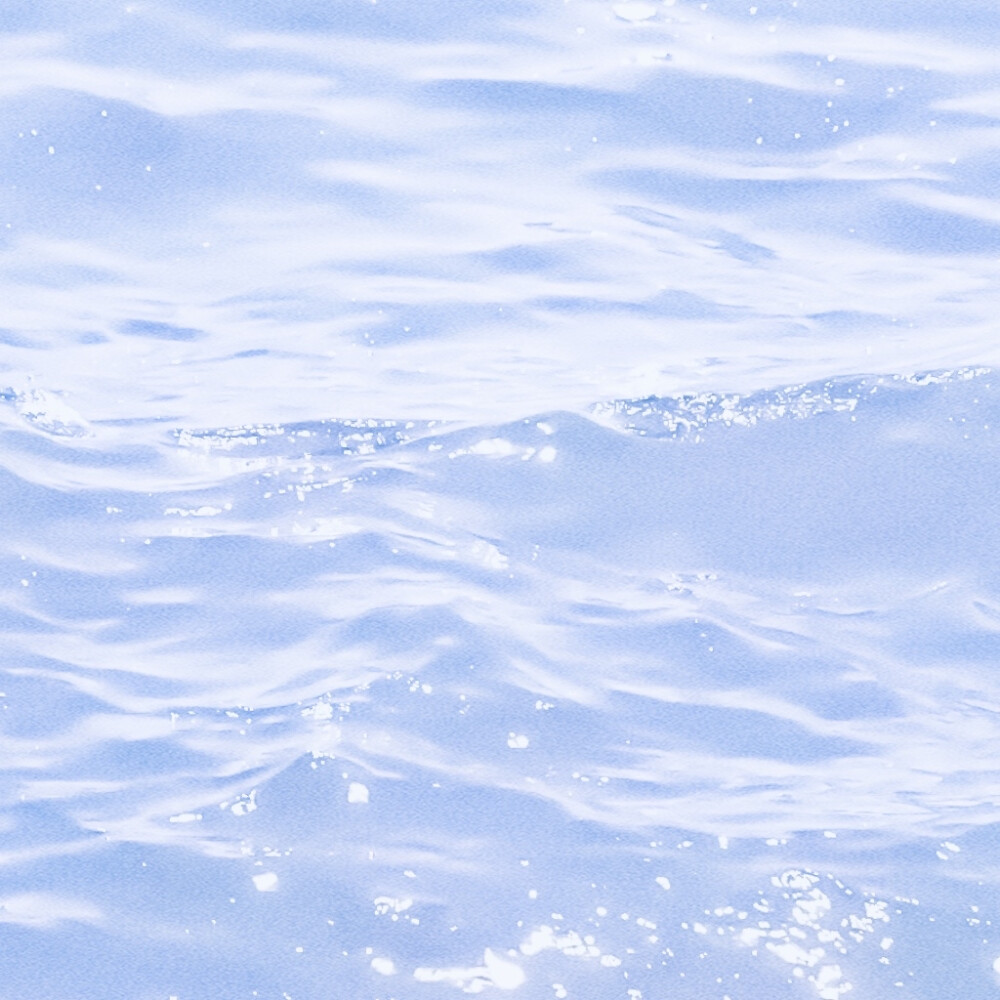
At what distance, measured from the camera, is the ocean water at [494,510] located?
3.69m

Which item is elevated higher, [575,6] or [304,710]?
[575,6]

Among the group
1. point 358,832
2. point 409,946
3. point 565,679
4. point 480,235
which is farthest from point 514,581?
point 480,235

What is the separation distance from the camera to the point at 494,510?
5176 millimetres

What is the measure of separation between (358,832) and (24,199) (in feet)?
13.8

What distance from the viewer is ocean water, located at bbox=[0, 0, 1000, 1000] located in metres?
3.69

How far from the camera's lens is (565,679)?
4.40 metres

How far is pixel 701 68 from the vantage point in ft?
27.4

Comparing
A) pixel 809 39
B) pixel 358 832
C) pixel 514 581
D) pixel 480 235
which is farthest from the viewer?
pixel 809 39

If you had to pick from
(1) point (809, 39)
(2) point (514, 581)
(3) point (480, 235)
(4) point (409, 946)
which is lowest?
(4) point (409, 946)

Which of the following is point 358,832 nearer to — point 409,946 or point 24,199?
point 409,946

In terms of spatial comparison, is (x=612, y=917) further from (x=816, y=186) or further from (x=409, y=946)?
(x=816, y=186)

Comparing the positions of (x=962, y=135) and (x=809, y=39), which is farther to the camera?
(x=809, y=39)

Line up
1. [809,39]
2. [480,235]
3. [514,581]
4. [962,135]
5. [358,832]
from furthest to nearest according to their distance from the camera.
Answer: [809,39]
[962,135]
[480,235]
[514,581]
[358,832]

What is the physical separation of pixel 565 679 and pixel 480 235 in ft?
9.86
